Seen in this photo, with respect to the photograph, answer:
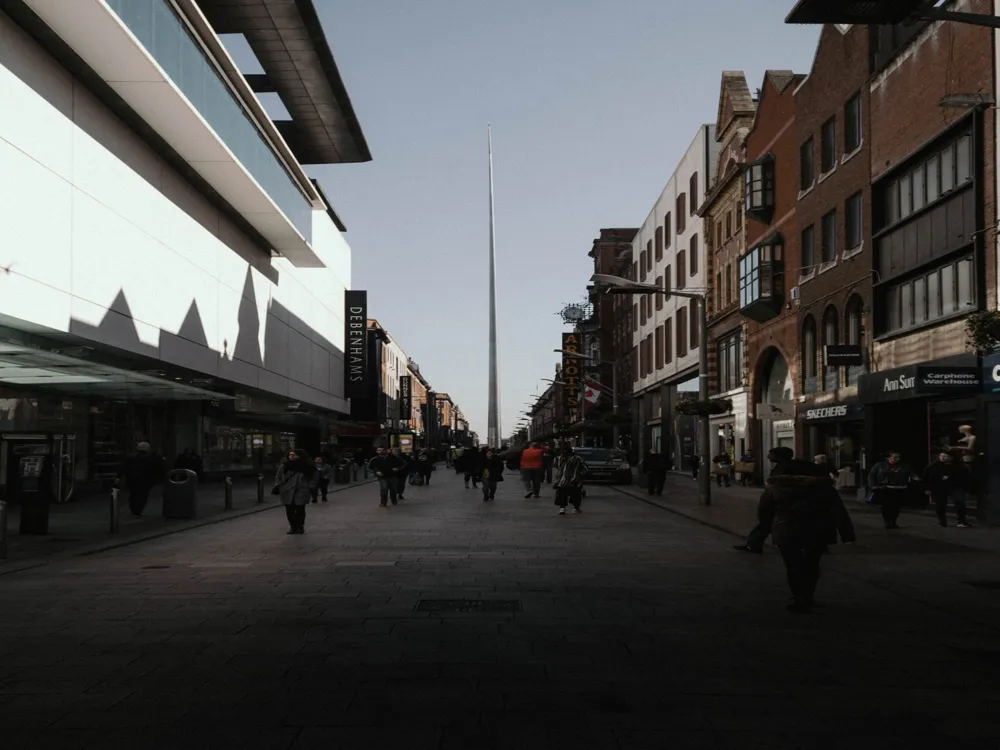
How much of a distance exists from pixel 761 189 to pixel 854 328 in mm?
9110

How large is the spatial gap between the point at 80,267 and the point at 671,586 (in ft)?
58.8

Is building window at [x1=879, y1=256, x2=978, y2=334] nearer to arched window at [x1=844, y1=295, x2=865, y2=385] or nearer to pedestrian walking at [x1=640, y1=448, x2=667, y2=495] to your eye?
arched window at [x1=844, y1=295, x2=865, y2=385]

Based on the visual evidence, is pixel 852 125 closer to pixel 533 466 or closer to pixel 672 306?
pixel 533 466

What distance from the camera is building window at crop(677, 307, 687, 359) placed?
49.3 meters

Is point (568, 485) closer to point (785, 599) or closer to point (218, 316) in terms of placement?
point (785, 599)

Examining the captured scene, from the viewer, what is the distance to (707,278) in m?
45.3

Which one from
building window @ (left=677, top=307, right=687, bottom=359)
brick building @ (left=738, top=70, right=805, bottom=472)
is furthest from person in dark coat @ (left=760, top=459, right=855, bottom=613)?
building window @ (left=677, top=307, right=687, bottom=359)

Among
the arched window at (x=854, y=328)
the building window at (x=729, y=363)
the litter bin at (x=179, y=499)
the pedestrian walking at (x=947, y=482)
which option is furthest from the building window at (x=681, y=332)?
the litter bin at (x=179, y=499)

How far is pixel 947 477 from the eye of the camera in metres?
18.6

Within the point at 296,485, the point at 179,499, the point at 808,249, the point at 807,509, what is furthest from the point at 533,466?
the point at 807,509

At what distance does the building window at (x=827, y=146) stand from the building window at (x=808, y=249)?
6.05ft

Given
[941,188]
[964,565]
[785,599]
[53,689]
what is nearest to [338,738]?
[53,689]

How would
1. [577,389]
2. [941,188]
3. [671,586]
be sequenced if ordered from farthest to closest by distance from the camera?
[577,389]
[941,188]
[671,586]

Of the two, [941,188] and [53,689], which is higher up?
[941,188]
